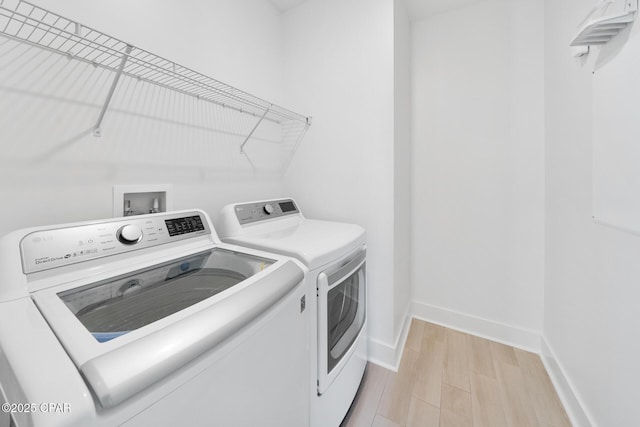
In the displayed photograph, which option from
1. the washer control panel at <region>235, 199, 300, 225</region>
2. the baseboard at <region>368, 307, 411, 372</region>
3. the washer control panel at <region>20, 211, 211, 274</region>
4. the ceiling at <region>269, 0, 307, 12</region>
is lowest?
the baseboard at <region>368, 307, 411, 372</region>

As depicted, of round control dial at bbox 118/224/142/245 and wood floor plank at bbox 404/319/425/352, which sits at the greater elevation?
round control dial at bbox 118/224/142/245

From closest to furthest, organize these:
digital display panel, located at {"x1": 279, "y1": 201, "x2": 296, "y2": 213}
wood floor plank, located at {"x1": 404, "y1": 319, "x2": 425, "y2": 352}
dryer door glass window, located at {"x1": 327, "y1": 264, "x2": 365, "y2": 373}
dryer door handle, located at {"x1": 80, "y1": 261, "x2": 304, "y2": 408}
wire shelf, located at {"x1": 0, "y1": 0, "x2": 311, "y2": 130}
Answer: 1. dryer door handle, located at {"x1": 80, "y1": 261, "x2": 304, "y2": 408}
2. wire shelf, located at {"x1": 0, "y1": 0, "x2": 311, "y2": 130}
3. dryer door glass window, located at {"x1": 327, "y1": 264, "x2": 365, "y2": 373}
4. digital display panel, located at {"x1": 279, "y1": 201, "x2": 296, "y2": 213}
5. wood floor plank, located at {"x1": 404, "y1": 319, "x2": 425, "y2": 352}

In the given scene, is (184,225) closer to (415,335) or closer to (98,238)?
(98,238)

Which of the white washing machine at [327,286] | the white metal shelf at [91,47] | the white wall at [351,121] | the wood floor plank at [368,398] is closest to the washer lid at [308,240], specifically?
the white washing machine at [327,286]

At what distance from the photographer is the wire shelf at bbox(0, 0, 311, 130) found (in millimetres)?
796

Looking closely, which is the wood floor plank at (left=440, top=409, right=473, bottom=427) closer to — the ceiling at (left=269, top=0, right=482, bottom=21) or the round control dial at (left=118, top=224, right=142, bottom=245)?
the round control dial at (left=118, top=224, right=142, bottom=245)

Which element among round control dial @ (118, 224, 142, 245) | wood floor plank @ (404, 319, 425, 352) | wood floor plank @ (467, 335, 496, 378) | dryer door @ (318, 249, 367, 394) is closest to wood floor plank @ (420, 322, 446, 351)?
wood floor plank @ (404, 319, 425, 352)

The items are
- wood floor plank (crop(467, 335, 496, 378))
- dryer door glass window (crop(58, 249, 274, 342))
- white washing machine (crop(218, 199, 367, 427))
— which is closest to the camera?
dryer door glass window (crop(58, 249, 274, 342))

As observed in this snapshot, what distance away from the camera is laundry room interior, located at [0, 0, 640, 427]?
940 mm

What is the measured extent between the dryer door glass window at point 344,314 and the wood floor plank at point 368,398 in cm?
39

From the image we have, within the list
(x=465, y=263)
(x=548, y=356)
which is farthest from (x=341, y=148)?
(x=548, y=356)

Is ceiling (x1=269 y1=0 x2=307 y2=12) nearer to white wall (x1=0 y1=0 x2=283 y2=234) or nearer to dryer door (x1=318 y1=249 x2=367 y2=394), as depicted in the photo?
white wall (x1=0 y1=0 x2=283 y2=234)

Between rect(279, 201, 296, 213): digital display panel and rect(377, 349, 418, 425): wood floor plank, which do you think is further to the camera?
rect(279, 201, 296, 213): digital display panel

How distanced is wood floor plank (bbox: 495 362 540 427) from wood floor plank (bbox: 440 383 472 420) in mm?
182
